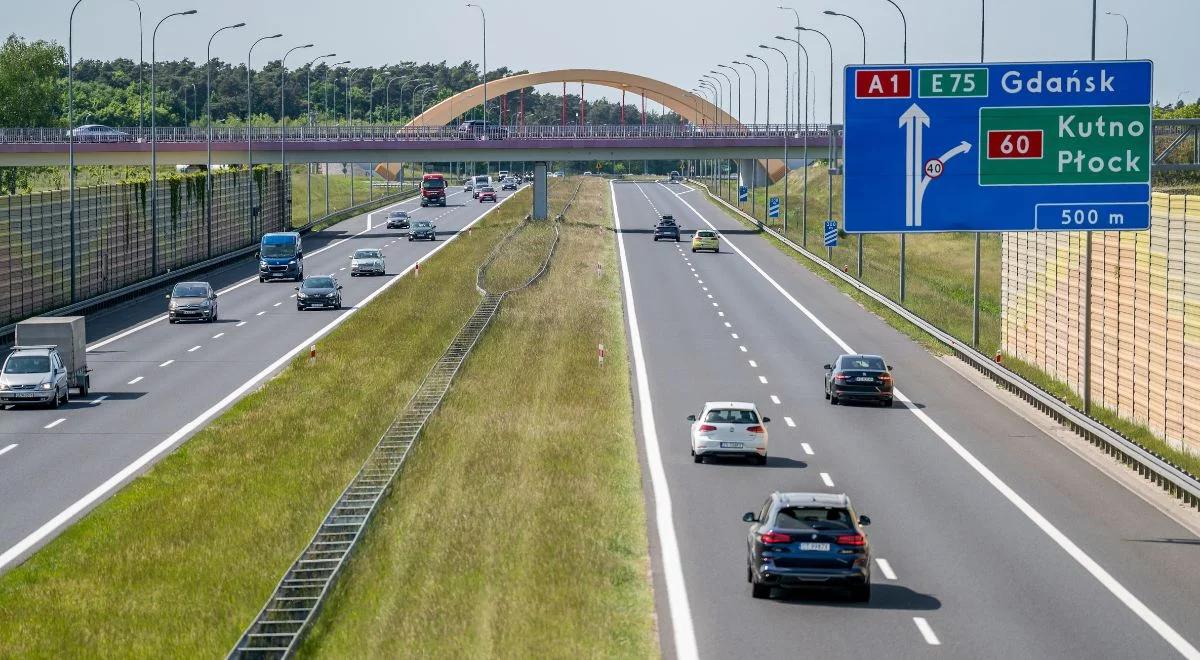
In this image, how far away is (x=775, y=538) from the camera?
80.6ft

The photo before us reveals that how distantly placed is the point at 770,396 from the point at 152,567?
23.3m

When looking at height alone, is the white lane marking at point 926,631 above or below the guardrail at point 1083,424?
below

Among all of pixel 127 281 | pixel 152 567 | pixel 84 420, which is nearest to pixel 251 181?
pixel 127 281

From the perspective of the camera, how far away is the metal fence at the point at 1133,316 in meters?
39.9

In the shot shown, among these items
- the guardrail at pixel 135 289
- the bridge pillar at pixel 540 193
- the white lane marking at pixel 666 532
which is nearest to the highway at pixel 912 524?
the white lane marking at pixel 666 532

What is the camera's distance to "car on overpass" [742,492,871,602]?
80.0ft

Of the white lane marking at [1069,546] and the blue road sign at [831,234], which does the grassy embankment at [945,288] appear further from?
the white lane marking at [1069,546]

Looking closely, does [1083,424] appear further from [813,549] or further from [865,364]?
[813,549]

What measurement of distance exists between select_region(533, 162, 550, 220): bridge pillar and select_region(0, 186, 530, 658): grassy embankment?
7114 centimetres

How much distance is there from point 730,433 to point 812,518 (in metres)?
12.6

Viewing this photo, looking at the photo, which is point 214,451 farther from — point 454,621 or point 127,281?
point 127,281

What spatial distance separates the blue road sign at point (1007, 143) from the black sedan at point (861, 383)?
1146 centimetres

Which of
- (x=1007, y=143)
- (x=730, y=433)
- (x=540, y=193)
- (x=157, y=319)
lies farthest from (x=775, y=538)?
(x=540, y=193)

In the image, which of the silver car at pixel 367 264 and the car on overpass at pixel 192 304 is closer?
the car on overpass at pixel 192 304
